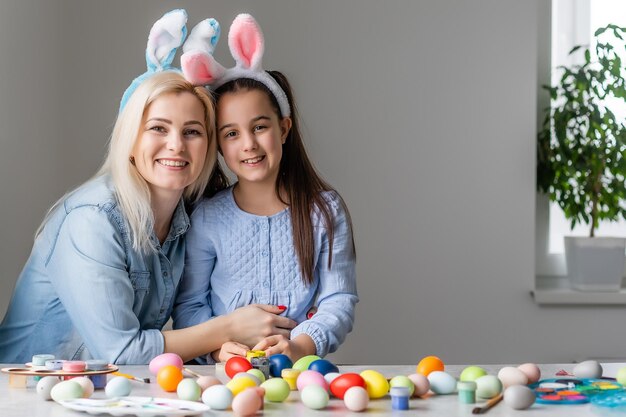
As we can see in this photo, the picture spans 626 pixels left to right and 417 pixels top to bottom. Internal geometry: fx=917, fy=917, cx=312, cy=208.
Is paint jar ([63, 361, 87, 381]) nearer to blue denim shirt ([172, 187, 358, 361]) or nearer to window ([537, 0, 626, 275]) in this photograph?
blue denim shirt ([172, 187, 358, 361])

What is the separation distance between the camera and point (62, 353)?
1.70 metres

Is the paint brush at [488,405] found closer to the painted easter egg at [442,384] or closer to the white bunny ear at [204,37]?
the painted easter egg at [442,384]

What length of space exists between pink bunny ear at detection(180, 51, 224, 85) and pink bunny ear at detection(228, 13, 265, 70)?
Answer: 6cm

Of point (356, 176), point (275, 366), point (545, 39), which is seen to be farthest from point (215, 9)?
point (275, 366)

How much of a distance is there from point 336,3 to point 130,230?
180 cm

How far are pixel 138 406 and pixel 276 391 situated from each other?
0.17 m

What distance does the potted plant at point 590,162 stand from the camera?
319 cm

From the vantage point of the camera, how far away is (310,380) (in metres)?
1.13

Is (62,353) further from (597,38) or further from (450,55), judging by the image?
(597,38)

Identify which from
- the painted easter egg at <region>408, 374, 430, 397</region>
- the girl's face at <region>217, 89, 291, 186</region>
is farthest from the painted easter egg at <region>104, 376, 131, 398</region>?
the girl's face at <region>217, 89, 291, 186</region>

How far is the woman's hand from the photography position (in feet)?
5.30

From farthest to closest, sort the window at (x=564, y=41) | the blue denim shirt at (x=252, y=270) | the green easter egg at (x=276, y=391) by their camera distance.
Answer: the window at (x=564, y=41)
the blue denim shirt at (x=252, y=270)
the green easter egg at (x=276, y=391)

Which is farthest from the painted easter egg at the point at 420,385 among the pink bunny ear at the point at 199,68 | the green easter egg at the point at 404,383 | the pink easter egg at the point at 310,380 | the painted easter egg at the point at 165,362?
the pink bunny ear at the point at 199,68

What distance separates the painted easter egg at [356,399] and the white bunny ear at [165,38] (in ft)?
3.04
